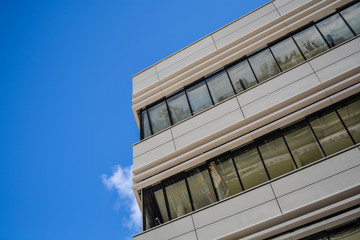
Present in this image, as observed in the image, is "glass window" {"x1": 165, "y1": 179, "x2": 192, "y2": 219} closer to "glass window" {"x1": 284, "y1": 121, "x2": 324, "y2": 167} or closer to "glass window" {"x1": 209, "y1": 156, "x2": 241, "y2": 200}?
"glass window" {"x1": 209, "y1": 156, "x2": 241, "y2": 200}

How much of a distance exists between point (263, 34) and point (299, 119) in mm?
4985

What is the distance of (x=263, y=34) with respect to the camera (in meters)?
14.0

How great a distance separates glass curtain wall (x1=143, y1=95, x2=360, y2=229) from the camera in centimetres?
1045

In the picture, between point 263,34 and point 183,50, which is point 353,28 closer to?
point 263,34

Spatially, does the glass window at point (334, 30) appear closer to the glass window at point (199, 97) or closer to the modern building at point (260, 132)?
the modern building at point (260, 132)

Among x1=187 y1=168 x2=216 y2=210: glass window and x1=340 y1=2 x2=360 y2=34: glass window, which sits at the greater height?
x1=340 y1=2 x2=360 y2=34: glass window

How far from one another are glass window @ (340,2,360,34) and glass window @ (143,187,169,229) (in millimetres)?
10804

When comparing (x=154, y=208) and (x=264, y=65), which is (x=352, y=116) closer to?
(x=264, y=65)

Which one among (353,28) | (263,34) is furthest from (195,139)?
(353,28)

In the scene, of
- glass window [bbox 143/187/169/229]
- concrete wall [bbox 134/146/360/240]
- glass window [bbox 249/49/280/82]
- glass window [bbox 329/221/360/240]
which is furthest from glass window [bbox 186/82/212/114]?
glass window [bbox 329/221/360/240]

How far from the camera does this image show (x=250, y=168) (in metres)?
11.3

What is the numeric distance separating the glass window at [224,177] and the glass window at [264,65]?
4208 millimetres

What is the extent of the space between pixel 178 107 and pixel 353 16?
8.74 meters

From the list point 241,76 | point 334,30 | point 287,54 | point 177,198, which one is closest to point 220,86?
point 241,76
